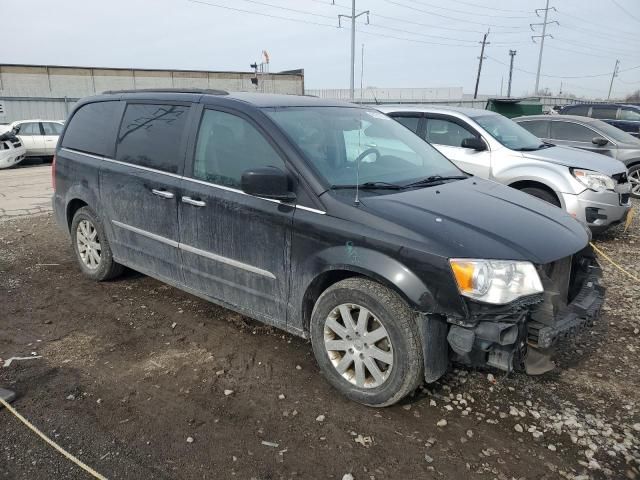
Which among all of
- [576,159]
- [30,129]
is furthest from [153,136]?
[30,129]

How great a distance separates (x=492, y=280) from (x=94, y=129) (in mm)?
4038

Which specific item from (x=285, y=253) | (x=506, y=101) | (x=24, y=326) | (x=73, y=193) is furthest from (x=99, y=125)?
(x=506, y=101)

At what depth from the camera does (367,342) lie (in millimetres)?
3031

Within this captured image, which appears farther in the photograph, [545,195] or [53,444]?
[545,195]

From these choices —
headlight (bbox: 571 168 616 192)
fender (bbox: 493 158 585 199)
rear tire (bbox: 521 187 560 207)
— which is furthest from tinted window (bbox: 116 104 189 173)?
headlight (bbox: 571 168 616 192)

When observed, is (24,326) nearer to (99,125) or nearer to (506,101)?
(99,125)

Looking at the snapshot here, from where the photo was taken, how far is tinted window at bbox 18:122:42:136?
17.4m

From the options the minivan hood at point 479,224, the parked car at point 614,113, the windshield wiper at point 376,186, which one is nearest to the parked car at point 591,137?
the parked car at point 614,113

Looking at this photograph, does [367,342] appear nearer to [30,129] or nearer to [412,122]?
[412,122]

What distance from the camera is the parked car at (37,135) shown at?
17.3m

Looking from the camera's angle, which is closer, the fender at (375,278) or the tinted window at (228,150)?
the fender at (375,278)

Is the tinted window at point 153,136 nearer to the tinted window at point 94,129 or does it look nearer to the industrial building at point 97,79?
the tinted window at point 94,129

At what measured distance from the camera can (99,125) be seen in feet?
16.1

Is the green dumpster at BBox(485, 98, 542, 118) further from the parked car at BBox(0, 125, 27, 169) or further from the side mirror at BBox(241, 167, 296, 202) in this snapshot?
the side mirror at BBox(241, 167, 296, 202)
